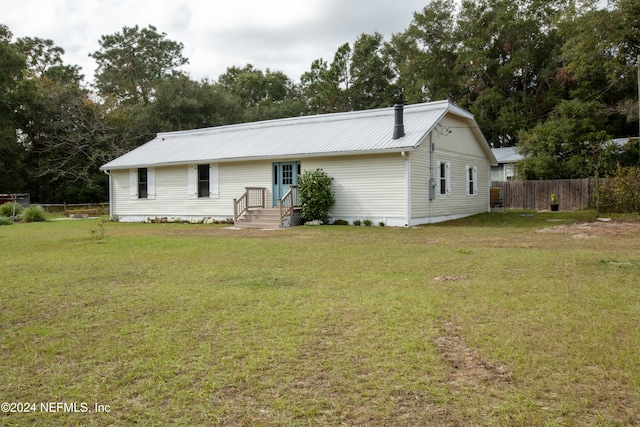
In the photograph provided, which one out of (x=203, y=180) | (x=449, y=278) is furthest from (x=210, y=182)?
(x=449, y=278)

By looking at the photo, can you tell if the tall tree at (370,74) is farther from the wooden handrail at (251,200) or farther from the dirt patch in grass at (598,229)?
the dirt patch in grass at (598,229)

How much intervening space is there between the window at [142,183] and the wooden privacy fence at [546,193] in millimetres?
18035

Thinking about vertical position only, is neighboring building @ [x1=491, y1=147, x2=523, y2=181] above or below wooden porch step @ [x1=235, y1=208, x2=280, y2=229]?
above

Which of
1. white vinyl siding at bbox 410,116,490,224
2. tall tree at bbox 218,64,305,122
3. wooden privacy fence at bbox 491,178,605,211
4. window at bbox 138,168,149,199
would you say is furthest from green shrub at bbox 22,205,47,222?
tall tree at bbox 218,64,305,122

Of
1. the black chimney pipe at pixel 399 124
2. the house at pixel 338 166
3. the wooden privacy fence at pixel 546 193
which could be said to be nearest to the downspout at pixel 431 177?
the house at pixel 338 166

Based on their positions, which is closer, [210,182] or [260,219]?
[260,219]

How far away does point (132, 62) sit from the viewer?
148 feet

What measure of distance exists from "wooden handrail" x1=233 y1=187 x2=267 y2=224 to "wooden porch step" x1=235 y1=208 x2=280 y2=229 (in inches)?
12.4

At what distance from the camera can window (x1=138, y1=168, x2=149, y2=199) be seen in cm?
2266

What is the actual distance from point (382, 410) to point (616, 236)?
11274mm

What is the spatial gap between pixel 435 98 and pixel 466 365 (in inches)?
1385

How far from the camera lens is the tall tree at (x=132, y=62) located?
4356 centimetres

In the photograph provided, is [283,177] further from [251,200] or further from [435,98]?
[435,98]

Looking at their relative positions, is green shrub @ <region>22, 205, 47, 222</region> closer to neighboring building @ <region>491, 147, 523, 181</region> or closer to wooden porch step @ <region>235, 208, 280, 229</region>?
wooden porch step @ <region>235, 208, 280, 229</region>
